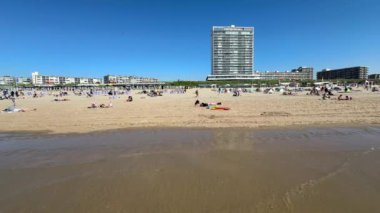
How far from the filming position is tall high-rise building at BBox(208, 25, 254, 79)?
148 m

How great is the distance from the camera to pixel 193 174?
5.68 m

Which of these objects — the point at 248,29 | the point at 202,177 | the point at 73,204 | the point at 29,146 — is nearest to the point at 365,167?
the point at 202,177

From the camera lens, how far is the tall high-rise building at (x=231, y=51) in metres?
148

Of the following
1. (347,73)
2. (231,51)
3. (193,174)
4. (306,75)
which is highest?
(231,51)

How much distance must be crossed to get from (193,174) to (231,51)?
14911cm

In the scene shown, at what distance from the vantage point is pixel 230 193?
467 centimetres

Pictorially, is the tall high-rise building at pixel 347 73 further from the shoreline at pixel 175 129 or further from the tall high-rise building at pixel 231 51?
the shoreline at pixel 175 129

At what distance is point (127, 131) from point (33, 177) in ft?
18.2

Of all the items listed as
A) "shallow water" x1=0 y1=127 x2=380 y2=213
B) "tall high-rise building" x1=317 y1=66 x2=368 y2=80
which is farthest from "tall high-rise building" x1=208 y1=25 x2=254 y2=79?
"shallow water" x1=0 y1=127 x2=380 y2=213

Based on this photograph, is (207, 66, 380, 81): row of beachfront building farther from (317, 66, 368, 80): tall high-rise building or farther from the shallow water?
the shallow water

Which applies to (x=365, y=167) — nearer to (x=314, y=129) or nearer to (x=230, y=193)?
(x=230, y=193)

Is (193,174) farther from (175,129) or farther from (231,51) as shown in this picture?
(231,51)

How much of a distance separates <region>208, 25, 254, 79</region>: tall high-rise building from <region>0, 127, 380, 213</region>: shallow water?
14109 cm

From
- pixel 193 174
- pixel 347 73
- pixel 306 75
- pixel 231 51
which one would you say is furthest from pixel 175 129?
pixel 347 73
